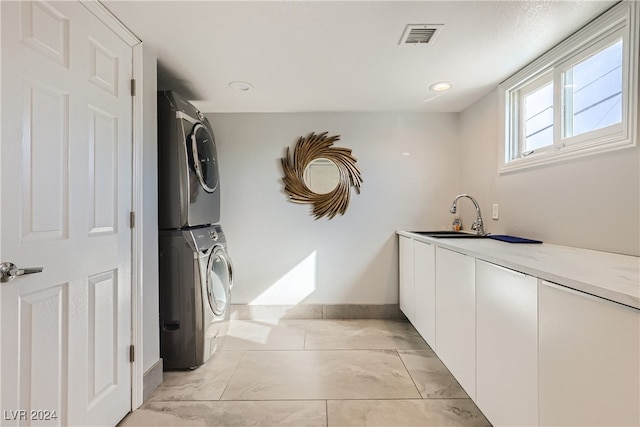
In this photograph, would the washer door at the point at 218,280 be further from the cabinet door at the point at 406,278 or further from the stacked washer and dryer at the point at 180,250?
the cabinet door at the point at 406,278

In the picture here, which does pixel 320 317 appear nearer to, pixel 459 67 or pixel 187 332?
pixel 187 332

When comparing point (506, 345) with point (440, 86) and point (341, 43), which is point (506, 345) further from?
point (440, 86)

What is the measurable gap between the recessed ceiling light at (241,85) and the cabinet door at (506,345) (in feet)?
6.76

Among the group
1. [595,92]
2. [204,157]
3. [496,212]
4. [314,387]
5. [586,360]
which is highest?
[595,92]

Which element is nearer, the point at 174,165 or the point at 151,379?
the point at 151,379

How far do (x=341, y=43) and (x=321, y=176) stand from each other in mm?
1461

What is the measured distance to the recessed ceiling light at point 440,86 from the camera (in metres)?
2.30

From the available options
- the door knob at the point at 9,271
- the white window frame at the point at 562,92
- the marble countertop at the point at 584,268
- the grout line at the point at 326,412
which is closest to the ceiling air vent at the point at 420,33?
the white window frame at the point at 562,92

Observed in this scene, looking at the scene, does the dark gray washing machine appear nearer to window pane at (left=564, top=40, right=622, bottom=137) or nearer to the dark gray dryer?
the dark gray dryer

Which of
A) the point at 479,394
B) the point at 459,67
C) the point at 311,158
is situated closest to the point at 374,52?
the point at 459,67

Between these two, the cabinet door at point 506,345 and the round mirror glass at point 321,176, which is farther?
the round mirror glass at point 321,176

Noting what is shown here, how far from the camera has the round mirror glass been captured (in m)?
3.03

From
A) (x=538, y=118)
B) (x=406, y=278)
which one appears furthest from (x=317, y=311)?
(x=538, y=118)

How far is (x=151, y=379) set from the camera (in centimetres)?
179
